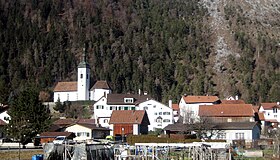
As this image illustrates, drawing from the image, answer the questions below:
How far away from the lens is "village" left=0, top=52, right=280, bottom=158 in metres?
69.1

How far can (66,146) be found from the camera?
34.3m

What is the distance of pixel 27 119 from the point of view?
55781 mm

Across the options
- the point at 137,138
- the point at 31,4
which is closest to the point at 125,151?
the point at 137,138

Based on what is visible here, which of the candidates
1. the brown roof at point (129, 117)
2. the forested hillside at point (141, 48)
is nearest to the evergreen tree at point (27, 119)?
the brown roof at point (129, 117)

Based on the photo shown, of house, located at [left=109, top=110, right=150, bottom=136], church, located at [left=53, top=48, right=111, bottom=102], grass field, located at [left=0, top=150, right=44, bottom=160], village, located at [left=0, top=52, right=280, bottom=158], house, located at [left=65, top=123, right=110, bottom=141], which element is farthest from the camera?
church, located at [left=53, top=48, right=111, bottom=102]

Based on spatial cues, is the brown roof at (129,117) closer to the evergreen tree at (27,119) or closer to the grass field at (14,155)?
the evergreen tree at (27,119)

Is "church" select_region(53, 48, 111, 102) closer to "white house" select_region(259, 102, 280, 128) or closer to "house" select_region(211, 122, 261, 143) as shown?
"white house" select_region(259, 102, 280, 128)

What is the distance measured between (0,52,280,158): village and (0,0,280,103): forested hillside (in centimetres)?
1660

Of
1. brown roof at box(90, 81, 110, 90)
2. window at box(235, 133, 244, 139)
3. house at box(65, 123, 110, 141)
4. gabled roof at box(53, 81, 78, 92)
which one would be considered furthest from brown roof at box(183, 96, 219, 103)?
house at box(65, 123, 110, 141)

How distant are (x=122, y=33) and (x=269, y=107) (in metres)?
86.1

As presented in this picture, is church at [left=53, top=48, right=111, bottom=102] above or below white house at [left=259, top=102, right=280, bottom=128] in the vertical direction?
above

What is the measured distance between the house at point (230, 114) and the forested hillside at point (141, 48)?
112 feet

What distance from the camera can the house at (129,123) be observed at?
79500 mm

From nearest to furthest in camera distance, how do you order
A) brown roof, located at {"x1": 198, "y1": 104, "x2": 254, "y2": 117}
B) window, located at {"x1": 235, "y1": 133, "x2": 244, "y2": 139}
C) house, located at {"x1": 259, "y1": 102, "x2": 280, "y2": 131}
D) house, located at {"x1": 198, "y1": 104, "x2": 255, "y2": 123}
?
window, located at {"x1": 235, "y1": 133, "x2": 244, "y2": 139}, house, located at {"x1": 198, "y1": 104, "x2": 255, "y2": 123}, brown roof, located at {"x1": 198, "y1": 104, "x2": 254, "y2": 117}, house, located at {"x1": 259, "y1": 102, "x2": 280, "y2": 131}
